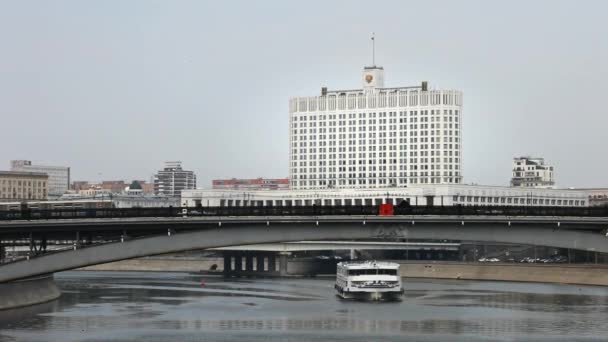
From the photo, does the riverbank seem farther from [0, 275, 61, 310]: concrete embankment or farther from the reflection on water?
[0, 275, 61, 310]: concrete embankment

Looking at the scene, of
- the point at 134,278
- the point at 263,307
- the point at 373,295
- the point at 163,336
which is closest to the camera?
the point at 163,336

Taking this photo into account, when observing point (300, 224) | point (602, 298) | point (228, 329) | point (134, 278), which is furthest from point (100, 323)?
point (134, 278)

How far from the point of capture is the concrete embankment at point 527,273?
168 meters

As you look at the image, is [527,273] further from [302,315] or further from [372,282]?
[302,315]

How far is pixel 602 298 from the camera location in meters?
135

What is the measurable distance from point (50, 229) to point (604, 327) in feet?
160

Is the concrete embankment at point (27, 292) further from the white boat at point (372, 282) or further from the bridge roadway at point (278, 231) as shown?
the white boat at point (372, 282)

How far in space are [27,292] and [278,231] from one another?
30654mm

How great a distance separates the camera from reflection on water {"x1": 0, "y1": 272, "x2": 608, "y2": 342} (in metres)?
92.9

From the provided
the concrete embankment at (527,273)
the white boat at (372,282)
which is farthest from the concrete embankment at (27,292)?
the concrete embankment at (527,273)

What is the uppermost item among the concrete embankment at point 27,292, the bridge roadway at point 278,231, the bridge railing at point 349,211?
the bridge railing at point 349,211

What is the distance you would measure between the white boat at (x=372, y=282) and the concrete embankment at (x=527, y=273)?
45265mm

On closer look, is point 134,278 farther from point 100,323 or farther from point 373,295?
point 100,323

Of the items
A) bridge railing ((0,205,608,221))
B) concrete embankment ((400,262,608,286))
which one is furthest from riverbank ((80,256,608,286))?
bridge railing ((0,205,608,221))
